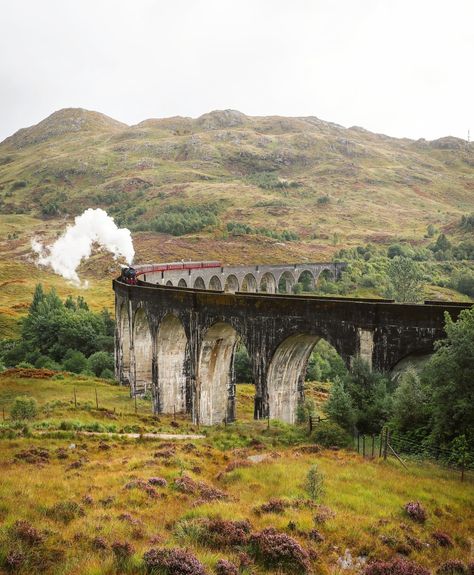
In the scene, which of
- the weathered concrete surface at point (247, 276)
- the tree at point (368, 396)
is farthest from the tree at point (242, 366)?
the tree at point (368, 396)

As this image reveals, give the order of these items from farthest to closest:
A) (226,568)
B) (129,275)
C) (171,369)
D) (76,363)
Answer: (76,363) → (129,275) → (171,369) → (226,568)

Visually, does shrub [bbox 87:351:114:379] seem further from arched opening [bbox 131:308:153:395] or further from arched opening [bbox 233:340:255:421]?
arched opening [bbox 233:340:255:421]

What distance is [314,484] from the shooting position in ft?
45.2

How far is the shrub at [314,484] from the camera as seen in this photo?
1368cm

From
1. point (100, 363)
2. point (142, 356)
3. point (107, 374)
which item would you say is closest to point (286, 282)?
point (100, 363)

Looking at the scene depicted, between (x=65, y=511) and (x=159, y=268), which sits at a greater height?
(x=159, y=268)

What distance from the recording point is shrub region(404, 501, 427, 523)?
12.4 metres

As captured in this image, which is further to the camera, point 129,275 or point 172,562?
point 129,275

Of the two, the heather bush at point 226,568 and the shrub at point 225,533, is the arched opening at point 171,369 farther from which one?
the heather bush at point 226,568

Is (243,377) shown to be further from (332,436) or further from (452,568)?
(452,568)

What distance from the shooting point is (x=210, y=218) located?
135375mm

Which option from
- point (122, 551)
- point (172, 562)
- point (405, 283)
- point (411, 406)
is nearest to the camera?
point (172, 562)

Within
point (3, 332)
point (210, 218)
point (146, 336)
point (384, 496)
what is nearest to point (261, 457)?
point (384, 496)

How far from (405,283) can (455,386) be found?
68.9m
